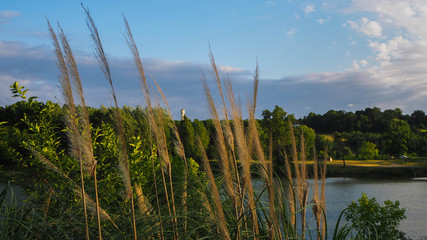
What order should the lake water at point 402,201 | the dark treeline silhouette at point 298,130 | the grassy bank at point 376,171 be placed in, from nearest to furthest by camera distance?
the dark treeline silhouette at point 298,130
the lake water at point 402,201
the grassy bank at point 376,171

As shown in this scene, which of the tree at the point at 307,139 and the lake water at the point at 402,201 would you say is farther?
the lake water at the point at 402,201

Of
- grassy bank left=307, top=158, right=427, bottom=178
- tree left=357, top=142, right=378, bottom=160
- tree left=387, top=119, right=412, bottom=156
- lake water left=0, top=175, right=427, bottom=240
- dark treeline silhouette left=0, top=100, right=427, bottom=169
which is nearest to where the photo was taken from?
dark treeline silhouette left=0, top=100, right=427, bottom=169

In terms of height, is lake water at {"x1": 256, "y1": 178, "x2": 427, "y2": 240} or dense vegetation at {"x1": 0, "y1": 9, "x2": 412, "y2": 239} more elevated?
dense vegetation at {"x1": 0, "y1": 9, "x2": 412, "y2": 239}

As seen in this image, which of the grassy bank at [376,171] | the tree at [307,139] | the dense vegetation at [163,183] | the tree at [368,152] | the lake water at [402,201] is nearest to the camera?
the dense vegetation at [163,183]

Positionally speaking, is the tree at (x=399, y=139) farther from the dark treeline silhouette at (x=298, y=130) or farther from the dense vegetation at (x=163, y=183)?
the dense vegetation at (x=163, y=183)

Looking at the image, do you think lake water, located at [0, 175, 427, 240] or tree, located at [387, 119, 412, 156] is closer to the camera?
lake water, located at [0, 175, 427, 240]

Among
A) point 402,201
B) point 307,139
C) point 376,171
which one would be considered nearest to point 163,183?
point 402,201

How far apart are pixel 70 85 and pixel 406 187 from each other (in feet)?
91.4

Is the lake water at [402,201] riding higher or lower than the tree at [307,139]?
lower

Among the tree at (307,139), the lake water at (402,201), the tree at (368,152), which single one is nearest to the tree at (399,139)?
the tree at (368,152)

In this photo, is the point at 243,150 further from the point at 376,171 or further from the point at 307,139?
the point at 376,171

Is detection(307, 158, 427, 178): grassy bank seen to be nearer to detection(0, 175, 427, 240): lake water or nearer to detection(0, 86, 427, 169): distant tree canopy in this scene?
detection(0, 86, 427, 169): distant tree canopy

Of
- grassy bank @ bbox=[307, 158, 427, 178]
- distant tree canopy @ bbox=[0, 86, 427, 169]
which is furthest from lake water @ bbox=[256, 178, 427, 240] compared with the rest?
grassy bank @ bbox=[307, 158, 427, 178]

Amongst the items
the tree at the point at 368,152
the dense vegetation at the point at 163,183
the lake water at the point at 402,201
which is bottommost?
the lake water at the point at 402,201
